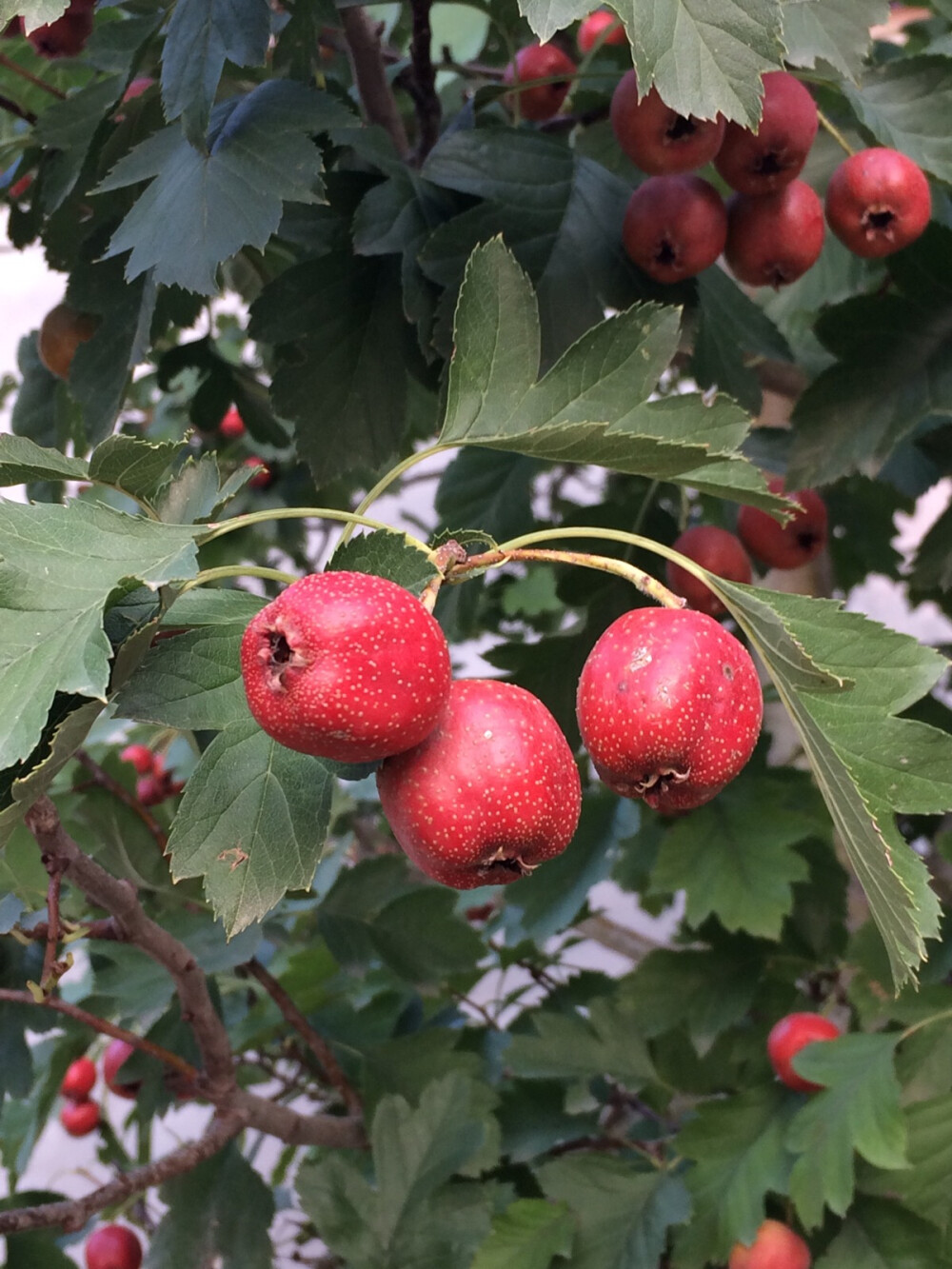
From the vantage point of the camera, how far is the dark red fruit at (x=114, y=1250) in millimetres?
641

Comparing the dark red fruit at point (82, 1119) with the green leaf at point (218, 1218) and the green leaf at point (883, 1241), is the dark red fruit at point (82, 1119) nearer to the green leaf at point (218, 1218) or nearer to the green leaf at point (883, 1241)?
the green leaf at point (218, 1218)

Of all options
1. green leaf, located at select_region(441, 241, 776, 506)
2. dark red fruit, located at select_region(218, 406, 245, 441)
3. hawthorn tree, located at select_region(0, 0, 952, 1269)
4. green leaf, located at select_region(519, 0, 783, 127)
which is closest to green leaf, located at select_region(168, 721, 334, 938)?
hawthorn tree, located at select_region(0, 0, 952, 1269)

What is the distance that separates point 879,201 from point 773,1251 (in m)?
0.54

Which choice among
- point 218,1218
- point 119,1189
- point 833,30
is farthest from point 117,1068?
point 833,30

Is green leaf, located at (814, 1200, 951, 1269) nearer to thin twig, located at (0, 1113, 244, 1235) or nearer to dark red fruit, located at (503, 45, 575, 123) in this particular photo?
thin twig, located at (0, 1113, 244, 1235)

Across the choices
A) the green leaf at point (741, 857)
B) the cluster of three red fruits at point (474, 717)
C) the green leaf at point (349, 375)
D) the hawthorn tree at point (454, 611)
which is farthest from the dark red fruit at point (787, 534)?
the cluster of three red fruits at point (474, 717)

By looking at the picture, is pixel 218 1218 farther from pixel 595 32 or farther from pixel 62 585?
pixel 595 32

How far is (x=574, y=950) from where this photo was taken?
5.29ft

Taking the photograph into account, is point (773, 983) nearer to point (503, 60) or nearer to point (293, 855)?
point (293, 855)

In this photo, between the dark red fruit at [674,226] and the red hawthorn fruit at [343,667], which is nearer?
the red hawthorn fruit at [343,667]

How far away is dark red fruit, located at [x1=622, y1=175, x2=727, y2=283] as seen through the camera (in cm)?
46

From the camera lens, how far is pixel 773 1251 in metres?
0.59

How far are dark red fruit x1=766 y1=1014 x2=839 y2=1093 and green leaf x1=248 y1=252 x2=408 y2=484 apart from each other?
1.30 feet

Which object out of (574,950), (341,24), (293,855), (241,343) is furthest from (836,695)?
(574,950)
